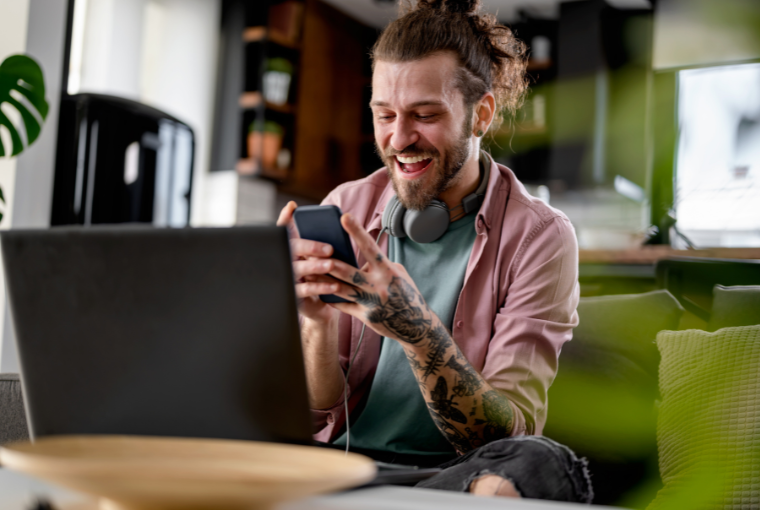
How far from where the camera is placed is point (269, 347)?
52 centimetres

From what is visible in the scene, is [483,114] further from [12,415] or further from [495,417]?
[12,415]

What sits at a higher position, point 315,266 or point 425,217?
point 425,217

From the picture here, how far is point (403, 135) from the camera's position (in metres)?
1.30

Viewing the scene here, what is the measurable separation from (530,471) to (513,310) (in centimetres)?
48

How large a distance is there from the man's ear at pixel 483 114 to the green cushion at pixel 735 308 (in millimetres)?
612

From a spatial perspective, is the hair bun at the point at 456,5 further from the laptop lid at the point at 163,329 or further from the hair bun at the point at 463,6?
the laptop lid at the point at 163,329

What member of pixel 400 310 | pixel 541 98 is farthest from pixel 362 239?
pixel 541 98

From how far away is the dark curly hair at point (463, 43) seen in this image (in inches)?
53.0

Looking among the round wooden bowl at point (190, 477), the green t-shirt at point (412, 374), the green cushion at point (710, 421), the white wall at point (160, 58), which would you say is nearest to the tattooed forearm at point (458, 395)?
the green t-shirt at point (412, 374)

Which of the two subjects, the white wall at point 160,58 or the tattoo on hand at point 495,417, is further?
Result: the white wall at point 160,58

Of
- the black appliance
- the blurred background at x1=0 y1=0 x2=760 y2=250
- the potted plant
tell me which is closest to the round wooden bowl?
the potted plant

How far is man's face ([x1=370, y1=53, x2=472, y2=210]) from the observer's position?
51.4 inches

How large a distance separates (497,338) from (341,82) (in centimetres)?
429

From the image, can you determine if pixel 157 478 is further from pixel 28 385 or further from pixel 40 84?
pixel 40 84
